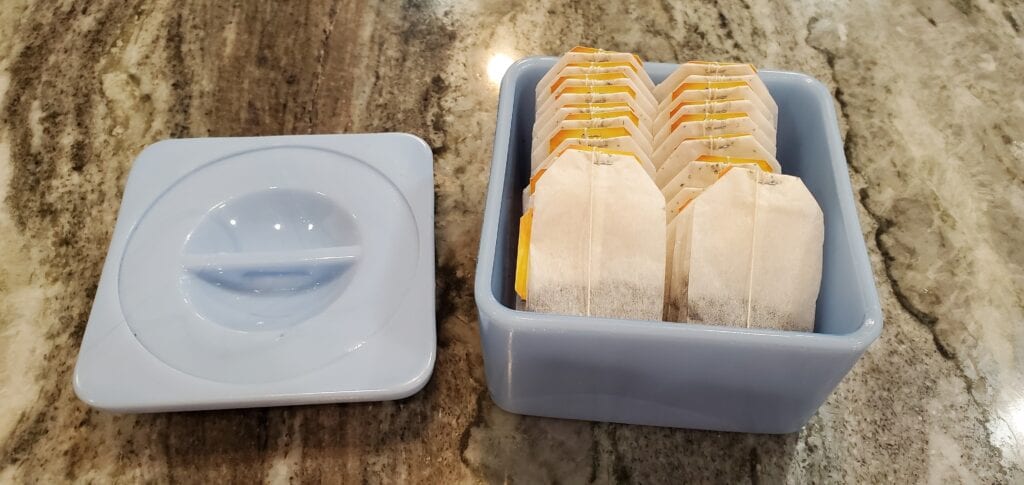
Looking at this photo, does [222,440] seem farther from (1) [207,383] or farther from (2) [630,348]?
(2) [630,348]

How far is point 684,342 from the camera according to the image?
1.33ft

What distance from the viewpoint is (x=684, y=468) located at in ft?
1.64

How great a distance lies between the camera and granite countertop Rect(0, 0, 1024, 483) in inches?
20.0

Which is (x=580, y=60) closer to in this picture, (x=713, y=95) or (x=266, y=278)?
(x=713, y=95)

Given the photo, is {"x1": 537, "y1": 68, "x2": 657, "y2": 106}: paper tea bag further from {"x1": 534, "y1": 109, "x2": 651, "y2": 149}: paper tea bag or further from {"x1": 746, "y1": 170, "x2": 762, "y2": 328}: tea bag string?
{"x1": 746, "y1": 170, "x2": 762, "y2": 328}: tea bag string

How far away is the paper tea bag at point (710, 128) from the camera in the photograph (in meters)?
0.50

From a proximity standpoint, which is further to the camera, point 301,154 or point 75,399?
point 301,154

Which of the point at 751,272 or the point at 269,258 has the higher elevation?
the point at 751,272

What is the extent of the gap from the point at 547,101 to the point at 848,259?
22 centimetres

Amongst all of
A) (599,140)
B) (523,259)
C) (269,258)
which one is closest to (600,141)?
(599,140)

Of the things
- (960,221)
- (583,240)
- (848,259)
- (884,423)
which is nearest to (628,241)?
(583,240)

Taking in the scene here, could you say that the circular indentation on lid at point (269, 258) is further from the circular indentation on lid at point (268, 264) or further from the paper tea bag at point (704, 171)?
the paper tea bag at point (704, 171)

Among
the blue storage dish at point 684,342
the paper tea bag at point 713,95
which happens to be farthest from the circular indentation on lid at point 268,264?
the paper tea bag at point 713,95

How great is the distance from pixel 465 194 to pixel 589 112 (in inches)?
6.9
